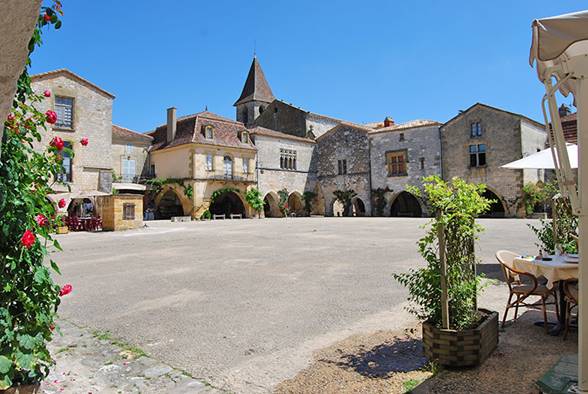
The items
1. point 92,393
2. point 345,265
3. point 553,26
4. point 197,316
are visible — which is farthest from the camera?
point 345,265

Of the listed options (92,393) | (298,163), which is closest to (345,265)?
(92,393)

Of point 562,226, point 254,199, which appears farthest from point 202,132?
point 562,226

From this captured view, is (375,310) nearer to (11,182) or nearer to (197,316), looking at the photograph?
(197,316)

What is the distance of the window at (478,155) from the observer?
25.9 metres

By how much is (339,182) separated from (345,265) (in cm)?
2558

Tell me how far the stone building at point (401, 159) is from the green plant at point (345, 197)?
2020mm

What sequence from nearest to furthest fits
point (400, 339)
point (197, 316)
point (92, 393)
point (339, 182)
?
point (92, 393) → point (400, 339) → point (197, 316) → point (339, 182)

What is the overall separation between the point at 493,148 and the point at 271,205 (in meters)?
16.8

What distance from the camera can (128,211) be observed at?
1891 cm

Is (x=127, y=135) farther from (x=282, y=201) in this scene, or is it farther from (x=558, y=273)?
(x=558, y=273)

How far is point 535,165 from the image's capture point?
248 inches

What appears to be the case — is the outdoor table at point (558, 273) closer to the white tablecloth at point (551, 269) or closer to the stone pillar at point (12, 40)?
the white tablecloth at point (551, 269)

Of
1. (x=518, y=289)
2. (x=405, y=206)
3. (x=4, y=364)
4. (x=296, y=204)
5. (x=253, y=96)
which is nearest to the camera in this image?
(x=4, y=364)

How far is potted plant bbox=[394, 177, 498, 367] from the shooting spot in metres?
2.94
